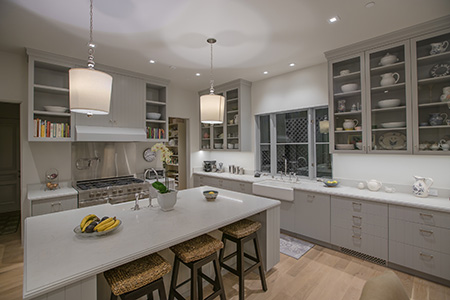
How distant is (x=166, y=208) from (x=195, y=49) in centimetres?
222

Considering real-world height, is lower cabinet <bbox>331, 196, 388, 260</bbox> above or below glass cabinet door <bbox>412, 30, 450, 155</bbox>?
below

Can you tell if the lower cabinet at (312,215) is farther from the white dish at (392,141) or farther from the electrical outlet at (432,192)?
the electrical outlet at (432,192)

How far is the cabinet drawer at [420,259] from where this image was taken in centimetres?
228

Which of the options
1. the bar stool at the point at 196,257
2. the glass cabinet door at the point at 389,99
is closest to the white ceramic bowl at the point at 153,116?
the bar stool at the point at 196,257

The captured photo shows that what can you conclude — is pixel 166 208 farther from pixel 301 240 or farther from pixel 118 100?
pixel 118 100

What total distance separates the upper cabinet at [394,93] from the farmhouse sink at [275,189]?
0.93 meters

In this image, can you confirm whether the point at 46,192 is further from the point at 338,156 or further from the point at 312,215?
the point at 338,156

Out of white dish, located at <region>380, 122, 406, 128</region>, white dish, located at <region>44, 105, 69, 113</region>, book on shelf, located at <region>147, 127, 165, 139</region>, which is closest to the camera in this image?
white dish, located at <region>380, 122, 406, 128</region>

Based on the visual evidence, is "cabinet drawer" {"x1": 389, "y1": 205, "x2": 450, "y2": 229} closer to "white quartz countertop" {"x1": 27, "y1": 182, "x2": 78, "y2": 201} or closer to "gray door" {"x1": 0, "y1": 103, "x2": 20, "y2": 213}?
"white quartz countertop" {"x1": 27, "y1": 182, "x2": 78, "y2": 201}

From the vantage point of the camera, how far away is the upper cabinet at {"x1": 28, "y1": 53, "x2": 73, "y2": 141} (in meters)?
3.10

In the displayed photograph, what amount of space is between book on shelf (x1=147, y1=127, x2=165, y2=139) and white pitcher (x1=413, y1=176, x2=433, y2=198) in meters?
4.15

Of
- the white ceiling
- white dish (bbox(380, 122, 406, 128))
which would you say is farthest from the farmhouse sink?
the white ceiling

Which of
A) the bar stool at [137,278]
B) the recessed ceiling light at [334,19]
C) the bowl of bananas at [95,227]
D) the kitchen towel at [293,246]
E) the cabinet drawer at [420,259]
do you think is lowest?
the kitchen towel at [293,246]

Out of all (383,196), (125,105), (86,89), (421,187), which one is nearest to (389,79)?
(421,187)
